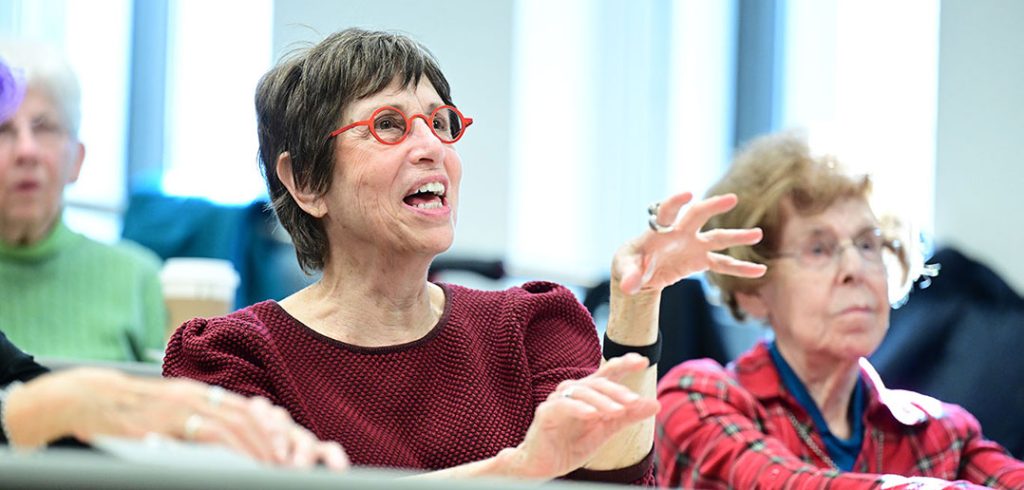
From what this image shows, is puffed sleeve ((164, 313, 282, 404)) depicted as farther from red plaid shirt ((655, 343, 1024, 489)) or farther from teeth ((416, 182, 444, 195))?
red plaid shirt ((655, 343, 1024, 489))

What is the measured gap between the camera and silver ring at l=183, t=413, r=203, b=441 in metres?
1.25

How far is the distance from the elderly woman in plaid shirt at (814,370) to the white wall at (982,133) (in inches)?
33.3

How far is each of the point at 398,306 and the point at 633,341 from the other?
34cm

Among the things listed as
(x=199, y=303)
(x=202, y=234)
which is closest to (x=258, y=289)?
(x=202, y=234)

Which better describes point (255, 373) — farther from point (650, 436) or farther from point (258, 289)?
point (258, 289)

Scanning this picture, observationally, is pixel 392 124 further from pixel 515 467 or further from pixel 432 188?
pixel 515 467

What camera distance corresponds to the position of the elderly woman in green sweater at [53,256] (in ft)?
9.52

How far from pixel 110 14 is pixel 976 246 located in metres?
3.47

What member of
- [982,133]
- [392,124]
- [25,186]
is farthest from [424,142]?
[982,133]

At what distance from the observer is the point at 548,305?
2.09 meters

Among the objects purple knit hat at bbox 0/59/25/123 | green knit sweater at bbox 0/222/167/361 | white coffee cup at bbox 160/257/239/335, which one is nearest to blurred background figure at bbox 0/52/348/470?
purple knit hat at bbox 0/59/25/123

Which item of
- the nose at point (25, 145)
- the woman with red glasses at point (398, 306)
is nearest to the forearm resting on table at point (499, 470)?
the woman with red glasses at point (398, 306)

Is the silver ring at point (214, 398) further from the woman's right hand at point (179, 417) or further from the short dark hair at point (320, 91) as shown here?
the short dark hair at point (320, 91)

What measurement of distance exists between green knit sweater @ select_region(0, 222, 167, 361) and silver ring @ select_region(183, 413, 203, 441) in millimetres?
1750
